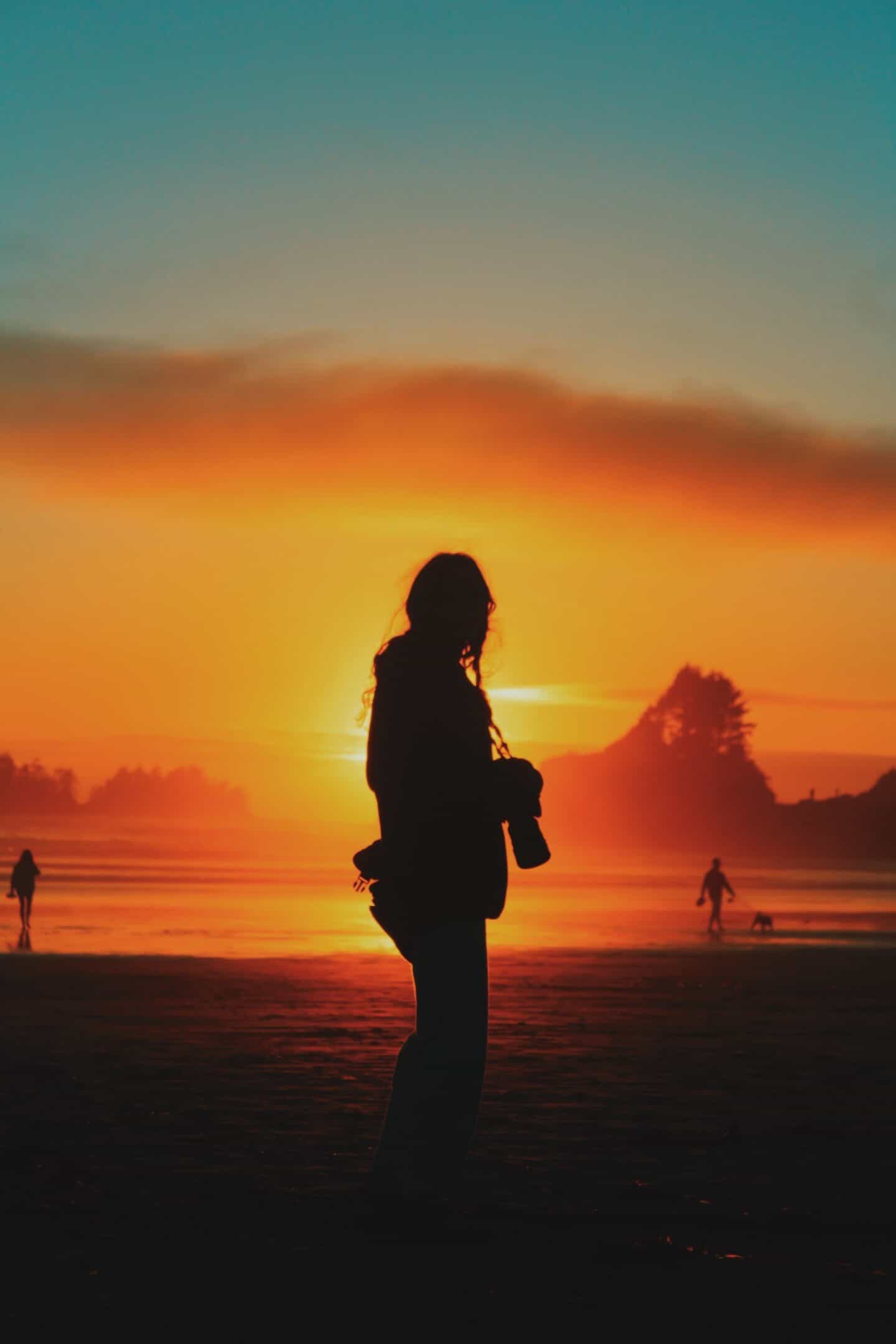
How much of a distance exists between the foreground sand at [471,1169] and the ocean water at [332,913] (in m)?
13.1

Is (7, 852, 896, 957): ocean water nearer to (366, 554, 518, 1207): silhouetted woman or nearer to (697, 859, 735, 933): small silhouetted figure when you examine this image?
(697, 859, 735, 933): small silhouetted figure

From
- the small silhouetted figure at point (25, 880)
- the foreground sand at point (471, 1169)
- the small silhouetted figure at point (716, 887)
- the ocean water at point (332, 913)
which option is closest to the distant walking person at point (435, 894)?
the foreground sand at point (471, 1169)

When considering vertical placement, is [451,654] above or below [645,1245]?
above

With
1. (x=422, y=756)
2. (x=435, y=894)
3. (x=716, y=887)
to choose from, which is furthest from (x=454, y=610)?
(x=716, y=887)

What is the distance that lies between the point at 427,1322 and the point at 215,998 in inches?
472

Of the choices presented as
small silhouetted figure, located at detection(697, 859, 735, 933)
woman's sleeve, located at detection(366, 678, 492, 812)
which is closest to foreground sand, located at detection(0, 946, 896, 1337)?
woman's sleeve, located at detection(366, 678, 492, 812)

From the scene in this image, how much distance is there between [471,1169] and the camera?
662 cm

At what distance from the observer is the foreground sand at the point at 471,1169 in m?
4.62

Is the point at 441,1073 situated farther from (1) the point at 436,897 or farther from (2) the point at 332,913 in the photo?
(2) the point at 332,913

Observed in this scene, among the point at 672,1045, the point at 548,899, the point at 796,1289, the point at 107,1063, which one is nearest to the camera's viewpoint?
the point at 796,1289

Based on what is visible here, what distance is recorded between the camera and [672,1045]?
38.7 ft

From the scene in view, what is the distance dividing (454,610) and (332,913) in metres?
34.0

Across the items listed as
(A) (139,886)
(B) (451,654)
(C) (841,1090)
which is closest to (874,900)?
(A) (139,886)

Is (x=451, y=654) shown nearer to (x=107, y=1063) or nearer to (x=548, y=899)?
(x=107, y=1063)
